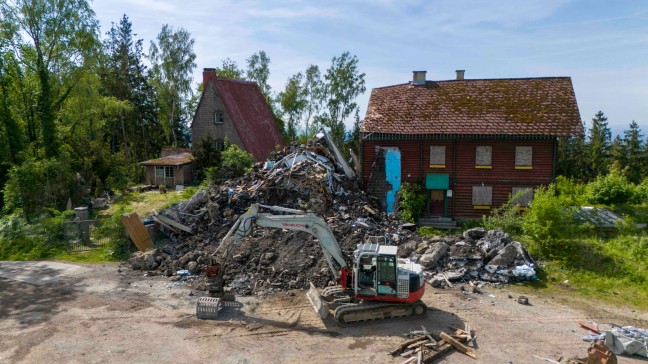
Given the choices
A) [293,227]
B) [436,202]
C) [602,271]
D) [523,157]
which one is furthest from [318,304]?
[523,157]

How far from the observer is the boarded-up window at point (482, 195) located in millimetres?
25078

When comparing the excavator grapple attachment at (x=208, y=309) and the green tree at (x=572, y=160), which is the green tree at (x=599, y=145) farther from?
the excavator grapple attachment at (x=208, y=309)

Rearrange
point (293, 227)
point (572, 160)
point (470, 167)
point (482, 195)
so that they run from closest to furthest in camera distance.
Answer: point (293, 227) < point (470, 167) < point (482, 195) < point (572, 160)

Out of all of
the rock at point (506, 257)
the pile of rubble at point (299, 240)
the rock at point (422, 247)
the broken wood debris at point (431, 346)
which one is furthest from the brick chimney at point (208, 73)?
the broken wood debris at point (431, 346)

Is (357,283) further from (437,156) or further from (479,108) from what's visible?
(479,108)

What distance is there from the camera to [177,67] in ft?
134

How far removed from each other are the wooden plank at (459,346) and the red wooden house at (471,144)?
45.9 feet

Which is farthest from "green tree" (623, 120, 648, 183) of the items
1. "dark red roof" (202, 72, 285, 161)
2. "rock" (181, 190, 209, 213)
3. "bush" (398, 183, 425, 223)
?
"rock" (181, 190, 209, 213)

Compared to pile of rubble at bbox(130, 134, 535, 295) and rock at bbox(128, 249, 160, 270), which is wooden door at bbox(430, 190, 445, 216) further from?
rock at bbox(128, 249, 160, 270)

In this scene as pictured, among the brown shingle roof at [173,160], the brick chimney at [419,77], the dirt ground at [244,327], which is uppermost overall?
the brick chimney at [419,77]

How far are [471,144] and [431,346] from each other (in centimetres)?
1572

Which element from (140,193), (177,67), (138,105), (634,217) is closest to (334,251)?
(634,217)

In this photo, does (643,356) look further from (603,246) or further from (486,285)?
(603,246)

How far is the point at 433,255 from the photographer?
683 inches
